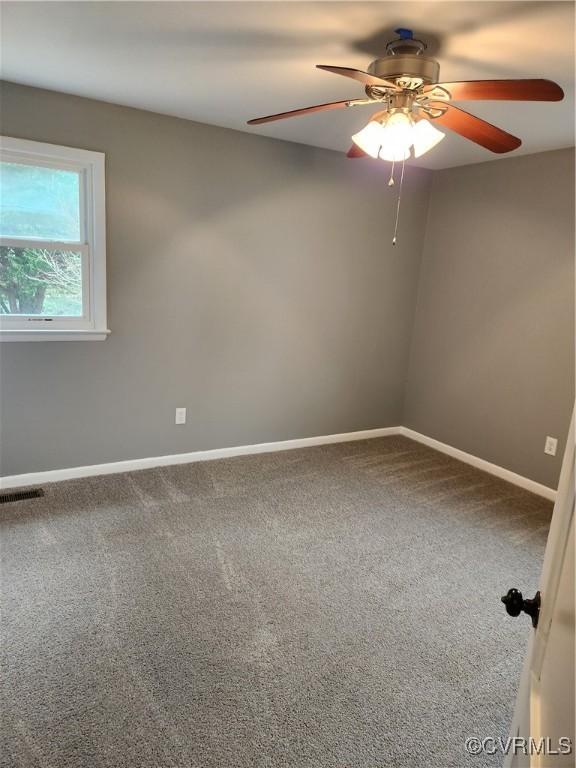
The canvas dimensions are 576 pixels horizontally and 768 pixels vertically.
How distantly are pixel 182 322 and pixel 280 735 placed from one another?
8.24 ft

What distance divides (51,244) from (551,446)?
3.52 metres

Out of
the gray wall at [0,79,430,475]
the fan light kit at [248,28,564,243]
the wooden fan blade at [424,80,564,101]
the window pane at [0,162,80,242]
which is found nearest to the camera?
the wooden fan blade at [424,80,564,101]

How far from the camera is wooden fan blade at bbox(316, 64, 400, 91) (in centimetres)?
157

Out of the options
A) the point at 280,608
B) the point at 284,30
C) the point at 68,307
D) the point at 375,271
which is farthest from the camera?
the point at 375,271

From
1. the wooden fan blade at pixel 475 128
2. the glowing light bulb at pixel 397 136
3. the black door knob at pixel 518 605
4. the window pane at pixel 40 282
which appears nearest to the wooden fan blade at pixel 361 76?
the glowing light bulb at pixel 397 136

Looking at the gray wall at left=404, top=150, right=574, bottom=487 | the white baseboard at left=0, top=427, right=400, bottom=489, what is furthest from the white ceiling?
the white baseboard at left=0, top=427, right=400, bottom=489

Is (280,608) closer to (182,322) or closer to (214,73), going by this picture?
(182,322)

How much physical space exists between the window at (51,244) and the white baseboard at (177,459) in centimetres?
89

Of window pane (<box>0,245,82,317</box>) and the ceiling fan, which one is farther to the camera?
window pane (<box>0,245,82,317</box>)

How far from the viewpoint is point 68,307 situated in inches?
124

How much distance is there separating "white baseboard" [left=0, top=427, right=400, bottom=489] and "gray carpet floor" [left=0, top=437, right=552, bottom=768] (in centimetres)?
9

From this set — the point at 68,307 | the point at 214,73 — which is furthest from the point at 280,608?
the point at 214,73

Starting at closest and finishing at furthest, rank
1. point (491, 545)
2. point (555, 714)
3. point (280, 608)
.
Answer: point (555, 714)
point (280, 608)
point (491, 545)

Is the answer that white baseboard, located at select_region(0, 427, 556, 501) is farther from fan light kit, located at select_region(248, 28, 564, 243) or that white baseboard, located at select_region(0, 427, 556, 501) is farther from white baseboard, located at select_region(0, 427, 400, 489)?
fan light kit, located at select_region(248, 28, 564, 243)
